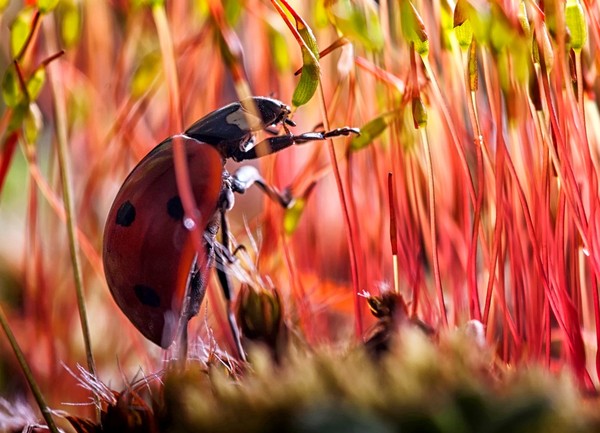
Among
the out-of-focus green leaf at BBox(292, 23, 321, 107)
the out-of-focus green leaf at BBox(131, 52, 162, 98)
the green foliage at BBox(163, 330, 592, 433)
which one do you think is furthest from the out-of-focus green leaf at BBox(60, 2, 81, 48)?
the green foliage at BBox(163, 330, 592, 433)

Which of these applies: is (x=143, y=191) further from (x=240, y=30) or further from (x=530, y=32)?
(x=240, y=30)

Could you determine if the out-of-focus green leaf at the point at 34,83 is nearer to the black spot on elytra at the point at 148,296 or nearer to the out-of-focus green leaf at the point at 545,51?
the black spot on elytra at the point at 148,296

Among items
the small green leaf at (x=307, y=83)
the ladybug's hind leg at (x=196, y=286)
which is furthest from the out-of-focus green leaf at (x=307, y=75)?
the ladybug's hind leg at (x=196, y=286)

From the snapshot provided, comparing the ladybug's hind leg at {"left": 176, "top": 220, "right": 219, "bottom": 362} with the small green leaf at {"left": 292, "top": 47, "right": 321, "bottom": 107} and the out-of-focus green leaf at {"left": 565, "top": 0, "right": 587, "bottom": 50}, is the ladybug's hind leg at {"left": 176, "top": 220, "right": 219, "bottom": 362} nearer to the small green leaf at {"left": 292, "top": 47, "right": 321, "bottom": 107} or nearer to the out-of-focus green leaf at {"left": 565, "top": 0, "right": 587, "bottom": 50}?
the small green leaf at {"left": 292, "top": 47, "right": 321, "bottom": 107}

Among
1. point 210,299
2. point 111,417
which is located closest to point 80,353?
point 210,299

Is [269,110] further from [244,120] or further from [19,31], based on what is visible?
[19,31]

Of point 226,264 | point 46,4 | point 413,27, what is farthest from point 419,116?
point 46,4
